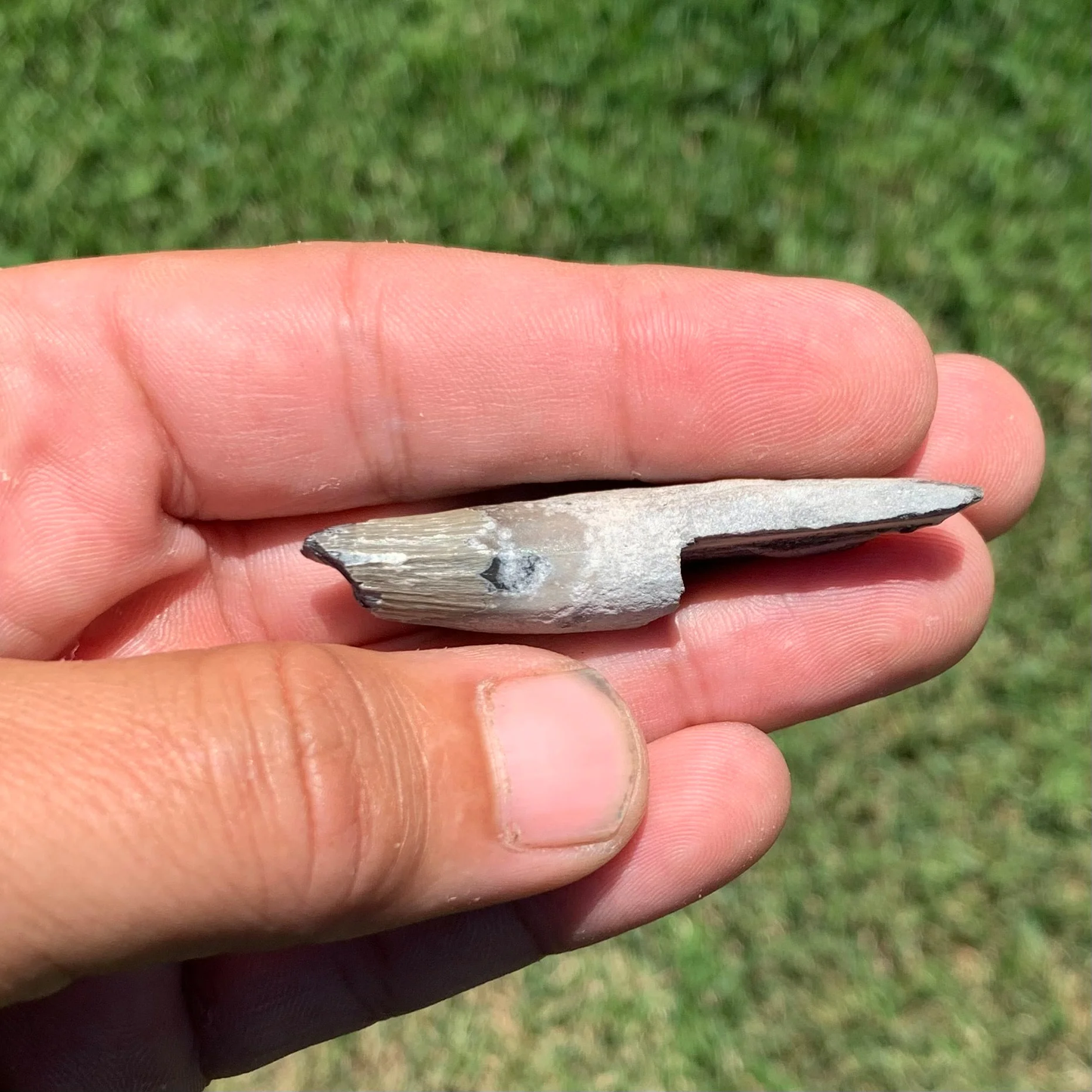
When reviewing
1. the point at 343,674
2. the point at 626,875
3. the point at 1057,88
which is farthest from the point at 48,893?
the point at 1057,88

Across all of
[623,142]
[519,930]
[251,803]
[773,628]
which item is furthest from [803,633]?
A: [623,142]

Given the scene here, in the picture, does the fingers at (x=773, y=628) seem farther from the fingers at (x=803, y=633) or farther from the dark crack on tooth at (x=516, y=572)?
the dark crack on tooth at (x=516, y=572)

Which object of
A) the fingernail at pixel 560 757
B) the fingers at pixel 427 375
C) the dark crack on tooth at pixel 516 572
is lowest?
the fingernail at pixel 560 757

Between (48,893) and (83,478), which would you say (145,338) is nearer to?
(83,478)

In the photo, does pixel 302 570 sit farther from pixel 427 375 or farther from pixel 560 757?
pixel 560 757

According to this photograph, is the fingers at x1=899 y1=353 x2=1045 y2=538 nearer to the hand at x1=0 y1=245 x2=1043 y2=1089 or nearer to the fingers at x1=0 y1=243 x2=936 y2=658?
the hand at x1=0 y1=245 x2=1043 y2=1089

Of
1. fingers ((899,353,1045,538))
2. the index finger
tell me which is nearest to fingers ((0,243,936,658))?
the index finger

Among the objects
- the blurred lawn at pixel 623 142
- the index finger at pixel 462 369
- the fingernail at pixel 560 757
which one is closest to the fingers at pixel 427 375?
the index finger at pixel 462 369
